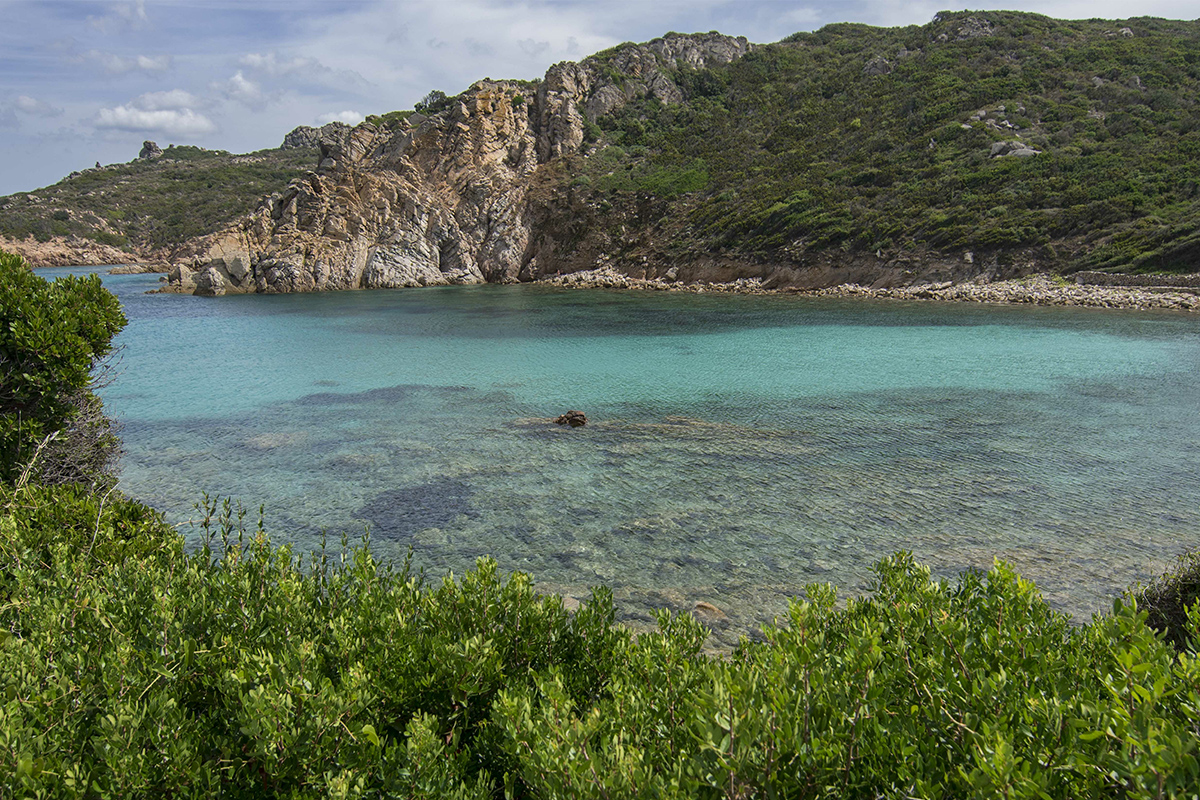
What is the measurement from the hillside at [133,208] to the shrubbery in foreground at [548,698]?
324 ft

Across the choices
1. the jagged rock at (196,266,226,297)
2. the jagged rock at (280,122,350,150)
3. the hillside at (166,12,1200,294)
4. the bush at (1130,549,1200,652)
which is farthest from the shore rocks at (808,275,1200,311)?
the jagged rock at (280,122,350,150)

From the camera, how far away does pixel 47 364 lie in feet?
22.7

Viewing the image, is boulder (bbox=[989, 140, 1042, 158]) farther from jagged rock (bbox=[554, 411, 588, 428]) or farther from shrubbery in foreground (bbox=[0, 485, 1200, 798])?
shrubbery in foreground (bbox=[0, 485, 1200, 798])

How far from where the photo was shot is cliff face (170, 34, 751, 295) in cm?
5253

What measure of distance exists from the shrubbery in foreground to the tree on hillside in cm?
379

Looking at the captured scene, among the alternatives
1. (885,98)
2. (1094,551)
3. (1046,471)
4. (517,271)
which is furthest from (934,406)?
(885,98)

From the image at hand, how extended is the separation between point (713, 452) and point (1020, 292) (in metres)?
29.2

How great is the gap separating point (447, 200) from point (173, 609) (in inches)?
2335

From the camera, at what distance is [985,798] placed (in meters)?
2.00

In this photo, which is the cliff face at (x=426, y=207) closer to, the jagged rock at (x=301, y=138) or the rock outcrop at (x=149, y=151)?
the jagged rock at (x=301, y=138)

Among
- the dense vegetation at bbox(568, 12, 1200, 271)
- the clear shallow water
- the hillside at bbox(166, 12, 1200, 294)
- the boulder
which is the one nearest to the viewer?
the clear shallow water

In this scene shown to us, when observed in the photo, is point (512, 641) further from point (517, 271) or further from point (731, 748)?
point (517, 271)

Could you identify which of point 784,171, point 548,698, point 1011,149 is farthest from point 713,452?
point 784,171

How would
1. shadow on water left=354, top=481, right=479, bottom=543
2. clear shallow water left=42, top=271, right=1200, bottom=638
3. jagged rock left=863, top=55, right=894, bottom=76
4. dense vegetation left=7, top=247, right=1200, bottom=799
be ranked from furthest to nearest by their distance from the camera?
jagged rock left=863, top=55, right=894, bottom=76, shadow on water left=354, top=481, right=479, bottom=543, clear shallow water left=42, top=271, right=1200, bottom=638, dense vegetation left=7, top=247, right=1200, bottom=799
